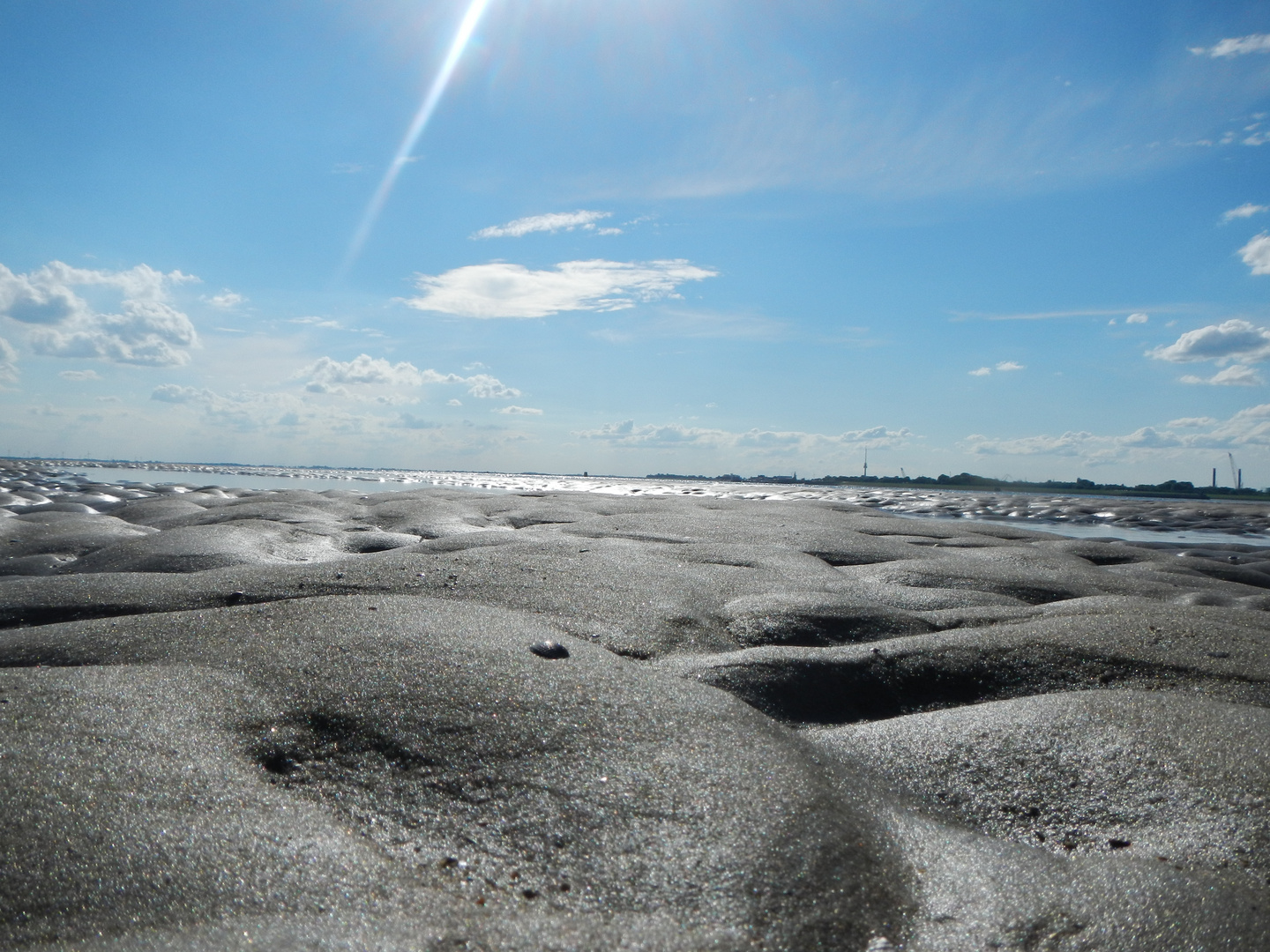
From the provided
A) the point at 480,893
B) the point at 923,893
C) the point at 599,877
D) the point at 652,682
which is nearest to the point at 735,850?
the point at 599,877

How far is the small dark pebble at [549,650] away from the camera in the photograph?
8.80 feet

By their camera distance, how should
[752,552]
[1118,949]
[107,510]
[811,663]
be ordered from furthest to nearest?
[107,510], [752,552], [811,663], [1118,949]

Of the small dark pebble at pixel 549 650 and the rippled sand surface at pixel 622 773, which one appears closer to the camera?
the rippled sand surface at pixel 622 773

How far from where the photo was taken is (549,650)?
2727mm

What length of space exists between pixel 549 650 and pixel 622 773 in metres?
0.89

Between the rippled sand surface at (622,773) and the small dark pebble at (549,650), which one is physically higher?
the small dark pebble at (549,650)

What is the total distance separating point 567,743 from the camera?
6.62ft

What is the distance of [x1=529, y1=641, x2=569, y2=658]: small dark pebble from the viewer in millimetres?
2684

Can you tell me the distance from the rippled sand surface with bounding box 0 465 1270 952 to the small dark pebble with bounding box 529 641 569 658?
0.03ft

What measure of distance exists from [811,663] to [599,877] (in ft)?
5.32

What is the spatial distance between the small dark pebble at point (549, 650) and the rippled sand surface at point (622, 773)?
0.01 meters

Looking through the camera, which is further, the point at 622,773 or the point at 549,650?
the point at 549,650

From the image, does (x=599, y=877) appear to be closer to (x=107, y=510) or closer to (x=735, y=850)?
(x=735, y=850)

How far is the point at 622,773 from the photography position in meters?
1.89
